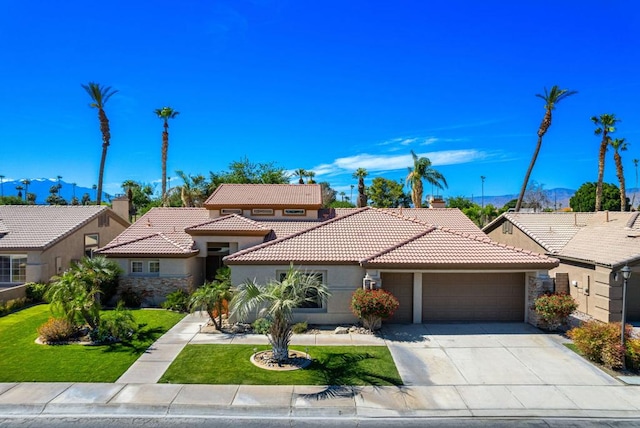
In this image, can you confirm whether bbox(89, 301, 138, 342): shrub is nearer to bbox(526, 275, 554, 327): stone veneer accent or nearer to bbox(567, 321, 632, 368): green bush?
bbox(567, 321, 632, 368): green bush

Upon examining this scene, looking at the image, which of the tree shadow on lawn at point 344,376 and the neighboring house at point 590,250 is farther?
the neighboring house at point 590,250

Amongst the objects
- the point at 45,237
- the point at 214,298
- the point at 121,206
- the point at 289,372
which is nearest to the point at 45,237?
the point at 45,237

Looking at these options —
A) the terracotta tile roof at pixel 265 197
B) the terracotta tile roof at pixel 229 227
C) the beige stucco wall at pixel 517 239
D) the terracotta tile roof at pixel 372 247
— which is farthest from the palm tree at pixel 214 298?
the beige stucco wall at pixel 517 239

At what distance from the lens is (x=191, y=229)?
21.2m

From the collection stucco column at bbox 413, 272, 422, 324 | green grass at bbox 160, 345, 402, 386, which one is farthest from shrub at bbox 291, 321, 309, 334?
stucco column at bbox 413, 272, 422, 324

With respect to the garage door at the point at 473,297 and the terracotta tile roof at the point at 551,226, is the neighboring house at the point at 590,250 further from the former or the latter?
the garage door at the point at 473,297

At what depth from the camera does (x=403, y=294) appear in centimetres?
1691

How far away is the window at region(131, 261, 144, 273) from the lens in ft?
68.5

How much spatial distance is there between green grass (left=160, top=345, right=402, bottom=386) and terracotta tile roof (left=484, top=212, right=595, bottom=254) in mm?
13572

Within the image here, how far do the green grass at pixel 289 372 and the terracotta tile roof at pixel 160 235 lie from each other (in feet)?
27.7

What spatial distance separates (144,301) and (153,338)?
20.1 ft

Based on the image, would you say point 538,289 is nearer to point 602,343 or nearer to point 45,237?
point 602,343

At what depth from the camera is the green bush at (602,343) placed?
12.1 m

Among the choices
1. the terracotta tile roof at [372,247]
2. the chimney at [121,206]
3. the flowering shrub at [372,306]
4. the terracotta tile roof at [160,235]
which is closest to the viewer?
the flowering shrub at [372,306]
